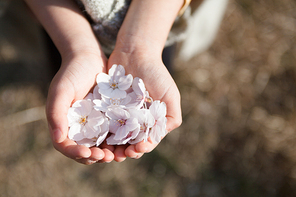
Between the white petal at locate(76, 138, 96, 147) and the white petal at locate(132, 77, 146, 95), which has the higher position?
the white petal at locate(132, 77, 146, 95)

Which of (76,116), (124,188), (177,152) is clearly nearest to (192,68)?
(177,152)

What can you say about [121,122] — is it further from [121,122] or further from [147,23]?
[147,23]

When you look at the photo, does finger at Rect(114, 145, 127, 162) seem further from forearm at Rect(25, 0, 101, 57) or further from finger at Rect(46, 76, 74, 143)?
forearm at Rect(25, 0, 101, 57)

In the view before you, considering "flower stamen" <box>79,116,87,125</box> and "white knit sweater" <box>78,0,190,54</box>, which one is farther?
"white knit sweater" <box>78,0,190,54</box>

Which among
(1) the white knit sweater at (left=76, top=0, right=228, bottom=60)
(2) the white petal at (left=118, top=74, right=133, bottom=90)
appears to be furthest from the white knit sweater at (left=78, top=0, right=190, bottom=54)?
(2) the white petal at (left=118, top=74, right=133, bottom=90)

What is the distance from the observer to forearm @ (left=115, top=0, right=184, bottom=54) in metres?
1.35

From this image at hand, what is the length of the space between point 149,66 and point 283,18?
238 centimetres

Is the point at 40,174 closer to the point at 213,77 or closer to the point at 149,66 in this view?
the point at 149,66

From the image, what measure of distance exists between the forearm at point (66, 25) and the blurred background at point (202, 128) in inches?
11.2

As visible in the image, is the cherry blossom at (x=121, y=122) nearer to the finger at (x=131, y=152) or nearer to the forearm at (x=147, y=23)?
the finger at (x=131, y=152)

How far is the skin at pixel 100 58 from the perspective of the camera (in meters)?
1.07

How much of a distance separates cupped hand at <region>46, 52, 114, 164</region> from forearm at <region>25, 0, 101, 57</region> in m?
0.09

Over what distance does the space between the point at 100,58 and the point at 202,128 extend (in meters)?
1.38

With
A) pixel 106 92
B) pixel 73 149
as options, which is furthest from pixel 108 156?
pixel 106 92
